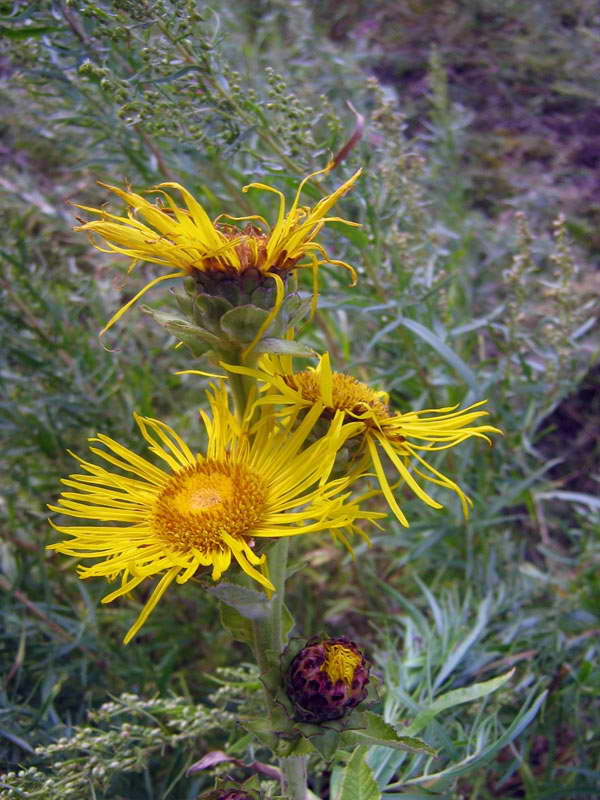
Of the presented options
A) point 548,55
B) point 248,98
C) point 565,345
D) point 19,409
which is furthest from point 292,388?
point 548,55

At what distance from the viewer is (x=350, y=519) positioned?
758 mm

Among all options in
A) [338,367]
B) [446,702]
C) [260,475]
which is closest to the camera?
[260,475]

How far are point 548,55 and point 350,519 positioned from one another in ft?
10.5

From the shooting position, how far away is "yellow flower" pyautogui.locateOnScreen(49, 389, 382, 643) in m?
0.74

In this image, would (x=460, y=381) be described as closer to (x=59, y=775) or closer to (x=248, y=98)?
(x=248, y=98)

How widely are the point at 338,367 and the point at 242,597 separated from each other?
1.11 metres

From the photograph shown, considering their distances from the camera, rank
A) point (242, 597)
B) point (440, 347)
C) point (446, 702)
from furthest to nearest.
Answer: point (440, 347) → point (446, 702) → point (242, 597)

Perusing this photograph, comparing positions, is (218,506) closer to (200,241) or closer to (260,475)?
(260,475)

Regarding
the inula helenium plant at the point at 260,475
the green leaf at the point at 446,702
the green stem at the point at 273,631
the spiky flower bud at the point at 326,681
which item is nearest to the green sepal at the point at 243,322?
the inula helenium plant at the point at 260,475

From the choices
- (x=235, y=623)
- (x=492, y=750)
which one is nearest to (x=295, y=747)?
(x=235, y=623)

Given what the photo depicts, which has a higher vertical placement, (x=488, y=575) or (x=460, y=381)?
(x=460, y=381)

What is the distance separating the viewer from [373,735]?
83 centimetres

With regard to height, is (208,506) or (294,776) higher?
(208,506)

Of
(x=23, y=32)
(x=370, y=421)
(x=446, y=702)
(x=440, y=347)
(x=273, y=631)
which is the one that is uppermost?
(x=23, y=32)
